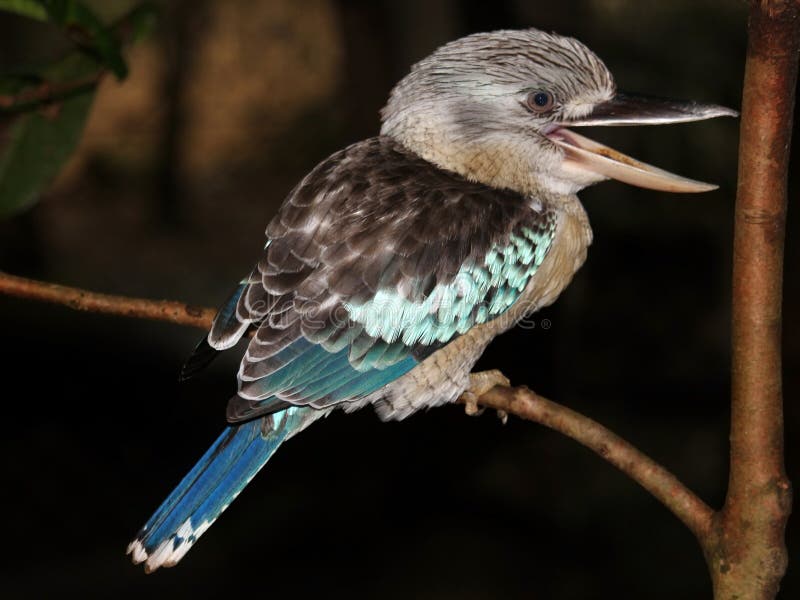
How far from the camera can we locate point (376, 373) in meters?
2.98

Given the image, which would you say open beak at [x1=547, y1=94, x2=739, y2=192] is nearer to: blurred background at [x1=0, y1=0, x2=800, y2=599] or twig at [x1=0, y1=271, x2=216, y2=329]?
twig at [x1=0, y1=271, x2=216, y2=329]

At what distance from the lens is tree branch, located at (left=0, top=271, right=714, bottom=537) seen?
236 cm

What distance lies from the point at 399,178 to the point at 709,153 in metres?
2.21

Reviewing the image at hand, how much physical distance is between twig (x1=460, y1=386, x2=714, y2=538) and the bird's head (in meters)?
0.83

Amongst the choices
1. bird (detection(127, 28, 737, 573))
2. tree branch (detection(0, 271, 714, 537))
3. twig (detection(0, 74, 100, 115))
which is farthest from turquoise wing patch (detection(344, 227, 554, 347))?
twig (detection(0, 74, 100, 115))

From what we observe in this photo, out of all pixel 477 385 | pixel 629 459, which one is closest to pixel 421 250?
pixel 477 385

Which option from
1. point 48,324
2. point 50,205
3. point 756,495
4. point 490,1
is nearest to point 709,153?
point 490,1

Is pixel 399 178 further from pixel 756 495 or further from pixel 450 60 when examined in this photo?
pixel 756 495

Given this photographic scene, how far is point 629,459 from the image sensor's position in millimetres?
2428

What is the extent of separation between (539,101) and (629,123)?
0.29 m

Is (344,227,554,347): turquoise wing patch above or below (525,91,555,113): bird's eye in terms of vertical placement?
below

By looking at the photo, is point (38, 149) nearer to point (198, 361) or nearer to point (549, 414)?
point (198, 361)

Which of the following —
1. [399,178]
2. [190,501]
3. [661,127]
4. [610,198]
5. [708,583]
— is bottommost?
[708,583]

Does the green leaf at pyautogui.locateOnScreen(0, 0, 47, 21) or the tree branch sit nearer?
the tree branch
